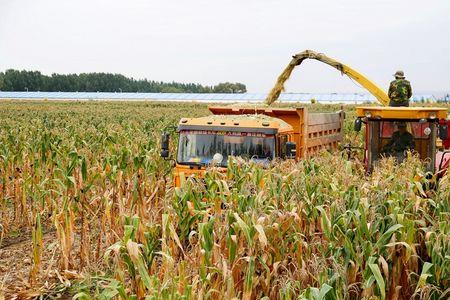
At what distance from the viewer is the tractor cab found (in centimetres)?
991

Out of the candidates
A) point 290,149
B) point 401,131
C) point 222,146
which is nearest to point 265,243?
point 290,149

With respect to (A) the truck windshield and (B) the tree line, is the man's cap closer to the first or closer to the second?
(A) the truck windshield

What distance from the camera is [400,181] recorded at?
718 centimetres

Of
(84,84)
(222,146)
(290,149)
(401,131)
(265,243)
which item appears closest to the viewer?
(265,243)

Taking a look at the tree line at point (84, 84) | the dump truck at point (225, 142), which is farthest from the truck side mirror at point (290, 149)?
the tree line at point (84, 84)

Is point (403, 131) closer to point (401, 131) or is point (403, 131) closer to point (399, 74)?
point (401, 131)

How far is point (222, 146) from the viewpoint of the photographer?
1022 centimetres

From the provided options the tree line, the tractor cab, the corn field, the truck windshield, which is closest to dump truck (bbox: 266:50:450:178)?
the tractor cab

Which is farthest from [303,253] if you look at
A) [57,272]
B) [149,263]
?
[57,272]

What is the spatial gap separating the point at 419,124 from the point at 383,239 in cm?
521

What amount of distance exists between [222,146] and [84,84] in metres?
111

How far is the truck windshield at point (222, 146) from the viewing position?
10.1m

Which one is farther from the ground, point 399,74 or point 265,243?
point 399,74

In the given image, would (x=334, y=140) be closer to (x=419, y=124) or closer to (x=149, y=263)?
(x=419, y=124)
